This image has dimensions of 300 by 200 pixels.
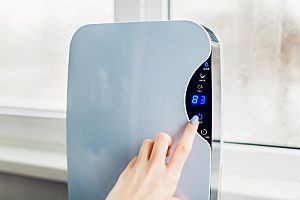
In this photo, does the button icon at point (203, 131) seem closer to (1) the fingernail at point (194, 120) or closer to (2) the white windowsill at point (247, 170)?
(1) the fingernail at point (194, 120)

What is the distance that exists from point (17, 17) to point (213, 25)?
625 millimetres

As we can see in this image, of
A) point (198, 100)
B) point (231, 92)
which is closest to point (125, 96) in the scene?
point (198, 100)

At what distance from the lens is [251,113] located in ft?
2.40

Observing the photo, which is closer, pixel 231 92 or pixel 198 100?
pixel 198 100

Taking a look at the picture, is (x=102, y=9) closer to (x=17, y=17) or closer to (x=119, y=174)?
(x=17, y=17)

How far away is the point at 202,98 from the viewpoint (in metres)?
0.47

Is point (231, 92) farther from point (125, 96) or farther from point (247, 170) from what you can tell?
point (125, 96)

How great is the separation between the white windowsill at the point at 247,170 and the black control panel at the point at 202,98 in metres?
0.20

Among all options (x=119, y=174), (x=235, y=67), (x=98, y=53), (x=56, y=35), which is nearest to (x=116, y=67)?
(x=98, y=53)

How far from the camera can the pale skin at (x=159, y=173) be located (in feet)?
1.52

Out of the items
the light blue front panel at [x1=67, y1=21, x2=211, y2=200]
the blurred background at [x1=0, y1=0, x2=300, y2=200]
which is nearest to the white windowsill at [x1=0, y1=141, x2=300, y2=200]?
the blurred background at [x1=0, y1=0, x2=300, y2=200]

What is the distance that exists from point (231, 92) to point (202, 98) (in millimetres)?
288

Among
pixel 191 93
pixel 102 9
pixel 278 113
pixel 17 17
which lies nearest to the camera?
pixel 191 93

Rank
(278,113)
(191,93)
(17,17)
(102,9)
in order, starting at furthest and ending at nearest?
(17,17) < (102,9) < (278,113) < (191,93)
